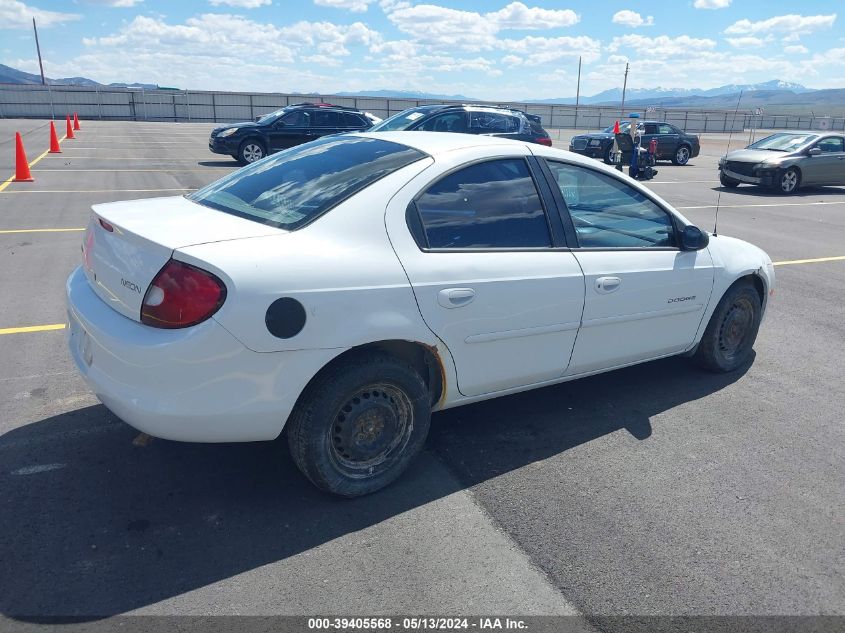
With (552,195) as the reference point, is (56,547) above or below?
below

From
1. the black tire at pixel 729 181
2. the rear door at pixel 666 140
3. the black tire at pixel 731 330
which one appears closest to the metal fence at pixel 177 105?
the rear door at pixel 666 140

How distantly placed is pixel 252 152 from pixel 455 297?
53.8 feet

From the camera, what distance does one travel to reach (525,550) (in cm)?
299

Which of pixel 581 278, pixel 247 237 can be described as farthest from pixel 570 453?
pixel 247 237

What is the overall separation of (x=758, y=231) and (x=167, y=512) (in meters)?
10.8

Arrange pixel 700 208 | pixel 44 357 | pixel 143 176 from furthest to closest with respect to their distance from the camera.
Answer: pixel 143 176 < pixel 700 208 < pixel 44 357

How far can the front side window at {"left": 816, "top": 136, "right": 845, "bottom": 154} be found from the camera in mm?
17719

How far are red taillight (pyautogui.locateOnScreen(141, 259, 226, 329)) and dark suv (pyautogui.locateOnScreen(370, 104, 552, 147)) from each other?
11.2 meters

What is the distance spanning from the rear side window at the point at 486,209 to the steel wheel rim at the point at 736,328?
6.26ft

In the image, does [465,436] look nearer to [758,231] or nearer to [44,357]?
[44,357]

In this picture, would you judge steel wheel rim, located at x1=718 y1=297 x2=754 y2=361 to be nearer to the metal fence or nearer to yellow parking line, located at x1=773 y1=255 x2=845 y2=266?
yellow parking line, located at x1=773 y1=255 x2=845 y2=266

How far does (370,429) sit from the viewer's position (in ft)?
10.9

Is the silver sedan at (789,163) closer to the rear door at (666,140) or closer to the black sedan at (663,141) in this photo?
the black sedan at (663,141)

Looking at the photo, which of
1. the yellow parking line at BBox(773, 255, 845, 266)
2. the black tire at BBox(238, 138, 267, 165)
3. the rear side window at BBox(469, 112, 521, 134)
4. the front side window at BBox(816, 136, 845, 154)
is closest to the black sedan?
the front side window at BBox(816, 136, 845, 154)
